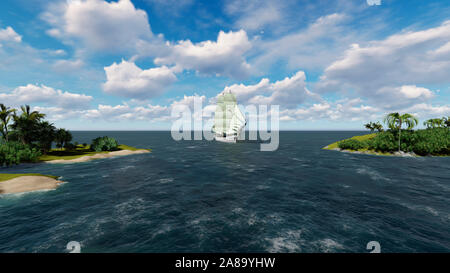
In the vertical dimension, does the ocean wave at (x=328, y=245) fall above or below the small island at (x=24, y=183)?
below

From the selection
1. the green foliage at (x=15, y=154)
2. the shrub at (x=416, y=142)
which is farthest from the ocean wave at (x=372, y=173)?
the green foliage at (x=15, y=154)

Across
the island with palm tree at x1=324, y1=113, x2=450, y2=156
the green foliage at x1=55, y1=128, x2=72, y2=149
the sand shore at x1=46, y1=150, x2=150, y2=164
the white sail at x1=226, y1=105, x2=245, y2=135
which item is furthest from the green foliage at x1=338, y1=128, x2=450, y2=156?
the green foliage at x1=55, y1=128, x2=72, y2=149

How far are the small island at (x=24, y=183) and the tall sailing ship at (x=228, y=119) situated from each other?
407 feet

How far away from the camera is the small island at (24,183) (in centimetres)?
2810

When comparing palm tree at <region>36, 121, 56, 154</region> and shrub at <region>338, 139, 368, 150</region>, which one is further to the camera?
shrub at <region>338, 139, 368, 150</region>

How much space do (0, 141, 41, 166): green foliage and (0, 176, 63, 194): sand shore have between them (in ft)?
79.7

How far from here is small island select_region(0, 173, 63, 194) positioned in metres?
28.1

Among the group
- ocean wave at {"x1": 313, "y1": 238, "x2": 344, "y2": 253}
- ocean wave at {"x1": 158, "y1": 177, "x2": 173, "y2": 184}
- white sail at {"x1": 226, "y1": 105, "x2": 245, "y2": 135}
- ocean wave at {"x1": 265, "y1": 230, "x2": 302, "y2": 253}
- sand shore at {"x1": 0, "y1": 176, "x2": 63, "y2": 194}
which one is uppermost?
white sail at {"x1": 226, "y1": 105, "x2": 245, "y2": 135}

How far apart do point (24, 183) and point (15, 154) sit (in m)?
28.8

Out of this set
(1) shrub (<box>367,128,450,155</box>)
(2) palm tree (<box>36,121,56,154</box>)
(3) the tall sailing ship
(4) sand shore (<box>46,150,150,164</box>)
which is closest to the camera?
(4) sand shore (<box>46,150,150,164</box>)

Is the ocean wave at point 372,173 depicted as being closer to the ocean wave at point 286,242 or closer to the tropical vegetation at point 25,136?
the ocean wave at point 286,242

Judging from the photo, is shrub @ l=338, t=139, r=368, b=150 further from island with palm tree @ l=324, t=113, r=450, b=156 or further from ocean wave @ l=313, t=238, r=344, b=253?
ocean wave @ l=313, t=238, r=344, b=253

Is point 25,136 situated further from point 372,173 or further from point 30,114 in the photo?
point 372,173
